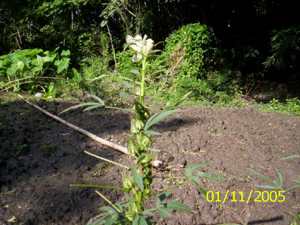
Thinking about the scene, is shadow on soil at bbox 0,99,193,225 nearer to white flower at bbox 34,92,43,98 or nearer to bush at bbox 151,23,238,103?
white flower at bbox 34,92,43,98

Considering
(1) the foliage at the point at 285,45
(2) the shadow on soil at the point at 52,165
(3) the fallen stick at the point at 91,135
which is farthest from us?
(1) the foliage at the point at 285,45

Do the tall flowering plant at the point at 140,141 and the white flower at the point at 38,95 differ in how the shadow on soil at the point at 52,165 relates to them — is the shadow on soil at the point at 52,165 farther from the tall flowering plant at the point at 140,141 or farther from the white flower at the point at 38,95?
the tall flowering plant at the point at 140,141

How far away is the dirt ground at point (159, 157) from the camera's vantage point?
2.19 m

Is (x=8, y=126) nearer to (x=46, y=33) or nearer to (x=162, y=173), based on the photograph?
(x=162, y=173)

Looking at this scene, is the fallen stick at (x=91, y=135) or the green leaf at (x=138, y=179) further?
the fallen stick at (x=91, y=135)

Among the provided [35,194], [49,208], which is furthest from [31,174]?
[49,208]

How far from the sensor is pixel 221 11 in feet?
27.7

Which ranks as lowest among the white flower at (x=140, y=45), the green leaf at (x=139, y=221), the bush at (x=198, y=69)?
the bush at (x=198, y=69)

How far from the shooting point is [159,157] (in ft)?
8.91

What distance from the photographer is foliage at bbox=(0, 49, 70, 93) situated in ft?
16.2

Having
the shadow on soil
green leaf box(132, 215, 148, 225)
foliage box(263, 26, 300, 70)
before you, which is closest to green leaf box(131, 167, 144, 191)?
green leaf box(132, 215, 148, 225)
